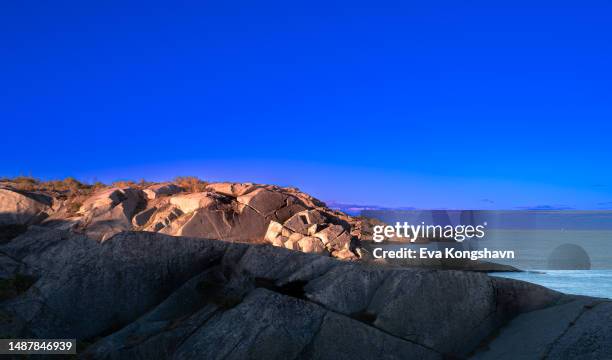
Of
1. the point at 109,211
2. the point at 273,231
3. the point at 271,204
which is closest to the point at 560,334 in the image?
the point at 273,231

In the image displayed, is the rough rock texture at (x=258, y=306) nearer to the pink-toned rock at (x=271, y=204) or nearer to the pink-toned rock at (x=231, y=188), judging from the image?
the pink-toned rock at (x=271, y=204)

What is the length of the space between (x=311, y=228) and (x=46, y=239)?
18.2 meters

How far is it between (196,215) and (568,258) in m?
19.3

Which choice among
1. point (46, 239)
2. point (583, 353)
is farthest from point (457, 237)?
point (46, 239)

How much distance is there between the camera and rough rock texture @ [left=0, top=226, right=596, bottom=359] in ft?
27.5

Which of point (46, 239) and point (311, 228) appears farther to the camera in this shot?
point (311, 228)

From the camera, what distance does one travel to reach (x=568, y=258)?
18141 millimetres

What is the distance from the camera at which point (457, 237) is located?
21203 millimetres

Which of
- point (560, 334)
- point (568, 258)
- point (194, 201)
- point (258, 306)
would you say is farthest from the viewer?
point (194, 201)

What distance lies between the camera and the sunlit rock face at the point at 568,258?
17.7 meters

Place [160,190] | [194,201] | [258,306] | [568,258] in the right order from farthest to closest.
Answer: [160,190], [194,201], [568,258], [258,306]

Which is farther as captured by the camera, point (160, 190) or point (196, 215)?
point (160, 190)

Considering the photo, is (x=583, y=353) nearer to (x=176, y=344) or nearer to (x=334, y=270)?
(x=334, y=270)
